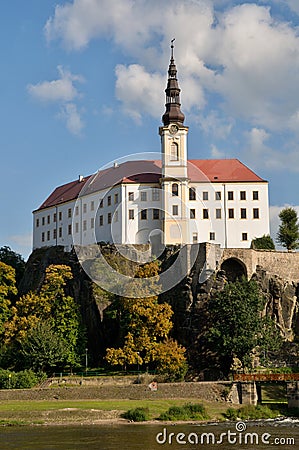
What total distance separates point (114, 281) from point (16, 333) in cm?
1256

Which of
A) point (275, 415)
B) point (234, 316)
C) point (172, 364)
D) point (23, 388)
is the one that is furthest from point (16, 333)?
point (275, 415)

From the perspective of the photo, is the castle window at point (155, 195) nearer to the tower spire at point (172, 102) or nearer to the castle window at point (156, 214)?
the castle window at point (156, 214)

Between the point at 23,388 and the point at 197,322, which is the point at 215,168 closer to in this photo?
the point at 197,322

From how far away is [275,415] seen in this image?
59812 mm

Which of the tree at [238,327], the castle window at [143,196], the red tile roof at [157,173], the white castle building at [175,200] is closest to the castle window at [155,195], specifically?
the white castle building at [175,200]

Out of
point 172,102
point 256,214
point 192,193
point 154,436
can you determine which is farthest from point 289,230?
point 154,436

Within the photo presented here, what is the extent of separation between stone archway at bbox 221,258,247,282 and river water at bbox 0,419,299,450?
2883 cm

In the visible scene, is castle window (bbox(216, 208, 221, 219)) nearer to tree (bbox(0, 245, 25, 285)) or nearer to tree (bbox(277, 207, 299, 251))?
tree (bbox(277, 207, 299, 251))

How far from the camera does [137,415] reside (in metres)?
55.7

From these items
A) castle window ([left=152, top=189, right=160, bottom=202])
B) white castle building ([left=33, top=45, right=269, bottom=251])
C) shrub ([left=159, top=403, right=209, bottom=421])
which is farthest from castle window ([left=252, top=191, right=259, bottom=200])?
shrub ([left=159, top=403, right=209, bottom=421])

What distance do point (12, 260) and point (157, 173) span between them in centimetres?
2701

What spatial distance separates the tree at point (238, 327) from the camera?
68.0 meters

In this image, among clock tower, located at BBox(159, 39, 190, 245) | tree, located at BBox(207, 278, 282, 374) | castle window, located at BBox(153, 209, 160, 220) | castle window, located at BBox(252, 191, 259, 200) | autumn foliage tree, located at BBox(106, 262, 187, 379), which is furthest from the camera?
castle window, located at BBox(252, 191, 259, 200)

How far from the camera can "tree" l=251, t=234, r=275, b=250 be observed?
88375mm
